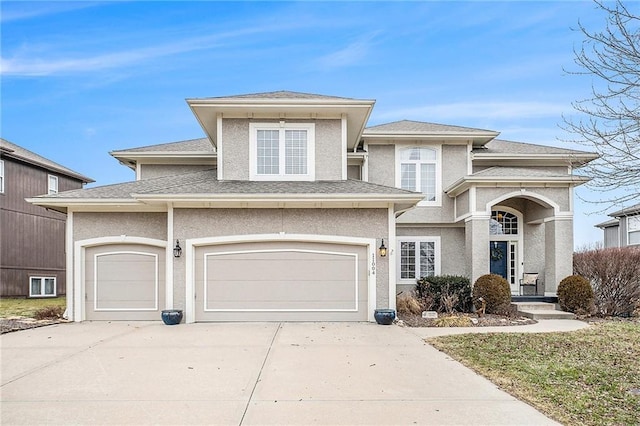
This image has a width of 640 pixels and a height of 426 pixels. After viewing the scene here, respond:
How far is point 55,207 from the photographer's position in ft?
44.0

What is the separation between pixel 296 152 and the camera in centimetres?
1420

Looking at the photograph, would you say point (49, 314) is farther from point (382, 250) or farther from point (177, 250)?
point (382, 250)

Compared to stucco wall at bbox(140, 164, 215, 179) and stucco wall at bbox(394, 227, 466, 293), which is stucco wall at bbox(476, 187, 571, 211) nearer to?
stucco wall at bbox(394, 227, 466, 293)

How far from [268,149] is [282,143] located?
1.45 feet

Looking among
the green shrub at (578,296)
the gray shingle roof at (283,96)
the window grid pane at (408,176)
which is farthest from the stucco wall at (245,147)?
the green shrub at (578,296)

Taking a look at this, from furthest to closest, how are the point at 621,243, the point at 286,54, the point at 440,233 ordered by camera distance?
1. the point at 621,243
2. the point at 286,54
3. the point at 440,233

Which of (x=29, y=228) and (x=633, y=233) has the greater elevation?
(x=29, y=228)

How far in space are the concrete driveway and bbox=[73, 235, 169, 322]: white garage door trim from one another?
105 inches

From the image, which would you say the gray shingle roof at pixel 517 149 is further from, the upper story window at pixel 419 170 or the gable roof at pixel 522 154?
the upper story window at pixel 419 170

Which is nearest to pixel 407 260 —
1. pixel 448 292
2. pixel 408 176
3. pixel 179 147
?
pixel 448 292

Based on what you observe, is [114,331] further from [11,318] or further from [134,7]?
[134,7]

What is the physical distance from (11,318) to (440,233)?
13.5 metres

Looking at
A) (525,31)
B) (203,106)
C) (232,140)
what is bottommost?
(232,140)

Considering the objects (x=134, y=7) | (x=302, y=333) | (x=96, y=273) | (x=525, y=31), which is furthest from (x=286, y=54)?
(x=302, y=333)
